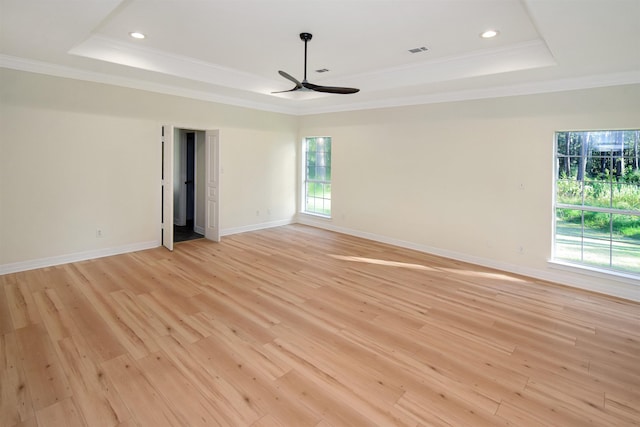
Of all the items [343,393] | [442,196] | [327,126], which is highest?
[327,126]

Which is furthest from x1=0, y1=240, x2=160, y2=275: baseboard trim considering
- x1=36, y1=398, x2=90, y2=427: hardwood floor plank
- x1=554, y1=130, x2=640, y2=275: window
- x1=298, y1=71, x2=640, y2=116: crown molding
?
x1=554, y1=130, x2=640, y2=275: window

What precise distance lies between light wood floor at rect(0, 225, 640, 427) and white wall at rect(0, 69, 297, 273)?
1.85ft

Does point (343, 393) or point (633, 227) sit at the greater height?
point (633, 227)

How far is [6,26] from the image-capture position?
3309mm

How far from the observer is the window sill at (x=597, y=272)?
4.13m

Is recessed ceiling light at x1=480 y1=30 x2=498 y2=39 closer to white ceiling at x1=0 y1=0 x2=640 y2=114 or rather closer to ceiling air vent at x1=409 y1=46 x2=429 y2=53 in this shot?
white ceiling at x1=0 y1=0 x2=640 y2=114

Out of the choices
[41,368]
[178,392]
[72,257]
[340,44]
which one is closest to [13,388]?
[41,368]

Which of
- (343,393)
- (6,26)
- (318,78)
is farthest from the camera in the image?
(318,78)

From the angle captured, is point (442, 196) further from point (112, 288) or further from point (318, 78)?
point (112, 288)

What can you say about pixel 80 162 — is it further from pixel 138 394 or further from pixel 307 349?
pixel 307 349

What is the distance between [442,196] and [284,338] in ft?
12.9

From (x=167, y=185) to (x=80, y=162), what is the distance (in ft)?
4.15

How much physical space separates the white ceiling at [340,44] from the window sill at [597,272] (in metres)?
2.34

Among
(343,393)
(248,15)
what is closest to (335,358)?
(343,393)
